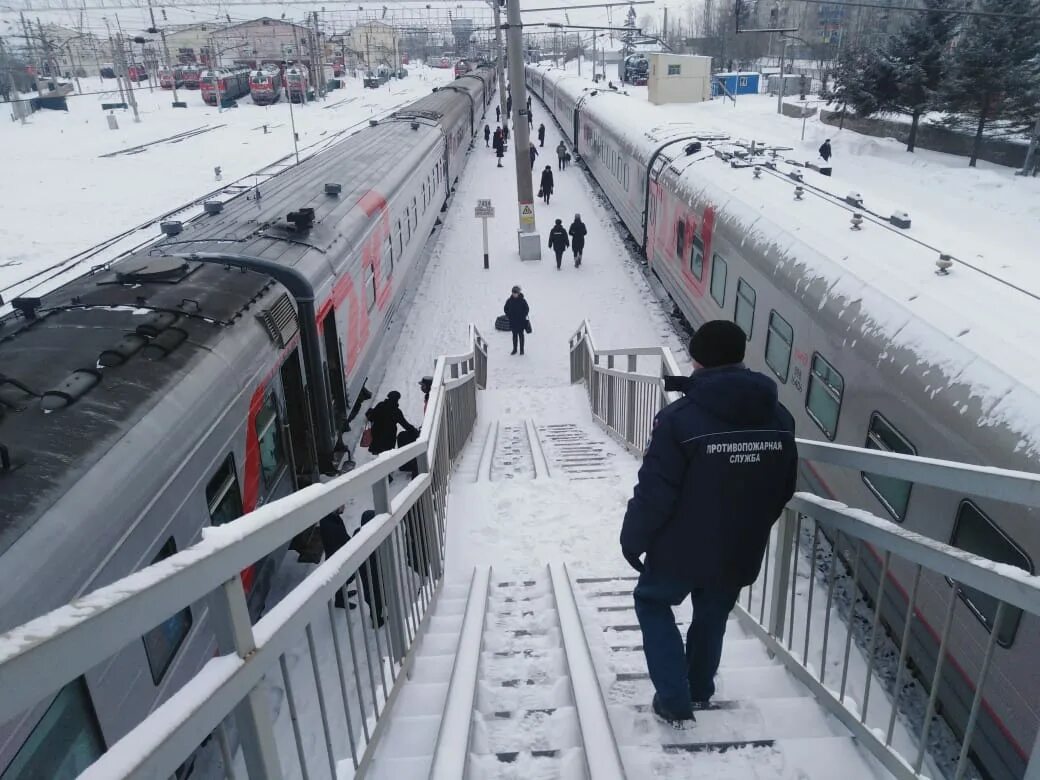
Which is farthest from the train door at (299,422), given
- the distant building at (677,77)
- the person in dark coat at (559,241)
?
the distant building at (677,77)

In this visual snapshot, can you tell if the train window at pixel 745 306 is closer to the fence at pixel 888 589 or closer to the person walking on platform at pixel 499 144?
the fence at pixel 888 589

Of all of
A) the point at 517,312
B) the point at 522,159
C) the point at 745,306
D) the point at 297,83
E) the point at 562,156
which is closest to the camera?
the point at 745,306

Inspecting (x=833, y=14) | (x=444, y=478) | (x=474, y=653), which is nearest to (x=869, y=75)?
(x=444, y=478)

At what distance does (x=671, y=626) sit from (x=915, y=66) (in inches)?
1477

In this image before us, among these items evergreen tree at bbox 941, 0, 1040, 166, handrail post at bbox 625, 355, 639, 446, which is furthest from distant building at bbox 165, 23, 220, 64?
handrail post at bbox 625, 355, 639, 446

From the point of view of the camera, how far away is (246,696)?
5.87 feet

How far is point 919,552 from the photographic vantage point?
8.13 ft

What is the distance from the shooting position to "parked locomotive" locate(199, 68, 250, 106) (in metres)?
62.9

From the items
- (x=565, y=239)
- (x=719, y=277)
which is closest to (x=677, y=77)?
(x=565, y=239)

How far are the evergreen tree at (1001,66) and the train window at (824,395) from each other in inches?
1215

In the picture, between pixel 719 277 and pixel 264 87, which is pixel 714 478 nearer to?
pixel 719 277

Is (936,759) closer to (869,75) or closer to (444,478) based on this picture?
(444,478)

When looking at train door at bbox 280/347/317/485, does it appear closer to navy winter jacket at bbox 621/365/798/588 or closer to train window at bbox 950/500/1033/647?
navy winter jacket at bbox 621/365/798/588

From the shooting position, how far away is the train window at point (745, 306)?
30.5 feet
